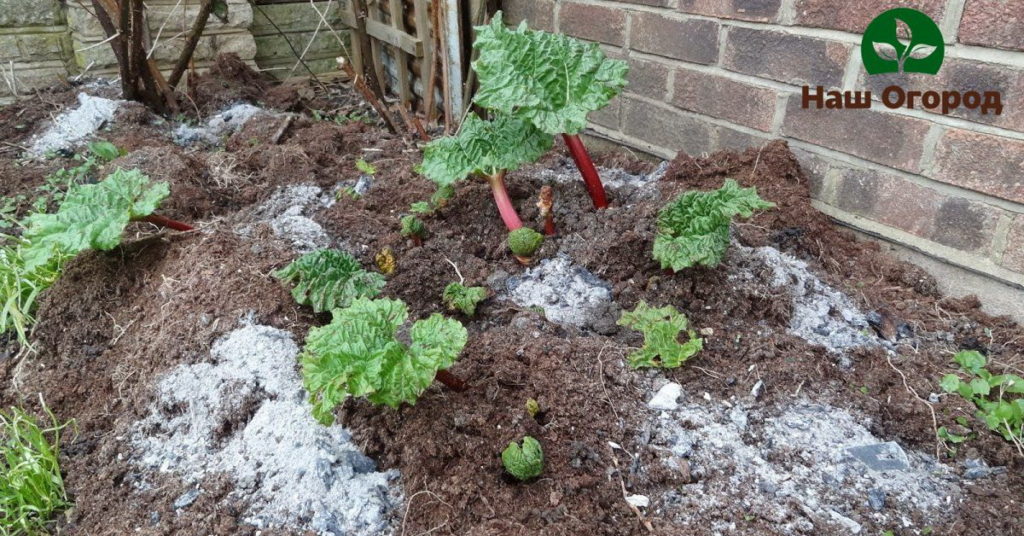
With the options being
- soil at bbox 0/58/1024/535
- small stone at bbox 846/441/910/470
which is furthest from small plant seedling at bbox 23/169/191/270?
small stone at bbox 846/441/910/470

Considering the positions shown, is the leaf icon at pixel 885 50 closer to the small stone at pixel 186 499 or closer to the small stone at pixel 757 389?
the small stone at pixel 757 389

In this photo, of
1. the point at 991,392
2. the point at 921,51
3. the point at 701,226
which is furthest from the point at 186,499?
the point at 921,51

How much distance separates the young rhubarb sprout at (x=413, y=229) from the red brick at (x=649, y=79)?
4.25 feet

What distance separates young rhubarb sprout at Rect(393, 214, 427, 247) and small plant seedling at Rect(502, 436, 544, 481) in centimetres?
118

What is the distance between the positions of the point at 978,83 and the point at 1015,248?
1.73 feet

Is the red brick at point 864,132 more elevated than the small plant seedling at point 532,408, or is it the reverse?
the red brick at point 864,132

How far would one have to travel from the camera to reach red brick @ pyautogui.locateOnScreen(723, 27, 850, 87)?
7.79 ft

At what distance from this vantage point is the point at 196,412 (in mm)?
1777

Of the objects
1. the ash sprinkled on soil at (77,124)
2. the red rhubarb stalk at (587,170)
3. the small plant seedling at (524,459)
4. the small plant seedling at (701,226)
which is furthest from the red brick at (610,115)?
the ash sprinkled on soil at (77,124)

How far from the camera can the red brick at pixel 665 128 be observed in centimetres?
294

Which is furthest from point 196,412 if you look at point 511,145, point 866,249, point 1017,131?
point 1017,131

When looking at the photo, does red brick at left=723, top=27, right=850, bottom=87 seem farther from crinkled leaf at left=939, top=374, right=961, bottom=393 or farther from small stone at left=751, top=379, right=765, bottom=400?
small stone at left=751, top=379, right=765, bottom=400

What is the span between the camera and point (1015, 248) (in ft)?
6.86

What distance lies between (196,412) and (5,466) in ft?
1.95
